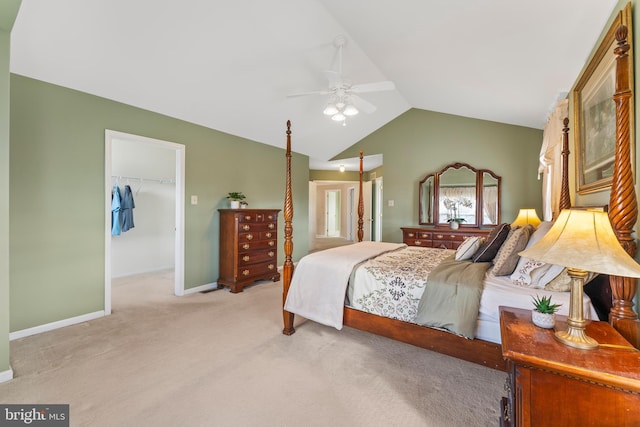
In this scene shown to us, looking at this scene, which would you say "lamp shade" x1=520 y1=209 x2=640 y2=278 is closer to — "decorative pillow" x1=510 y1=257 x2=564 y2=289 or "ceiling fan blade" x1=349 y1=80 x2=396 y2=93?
"decorative pillow" x1=510 y1=257 x2=564 y2=289

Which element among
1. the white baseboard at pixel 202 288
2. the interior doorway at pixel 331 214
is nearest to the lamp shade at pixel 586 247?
the white baseboard at pixel 202 288

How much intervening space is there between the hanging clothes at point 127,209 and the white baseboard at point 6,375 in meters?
2.89

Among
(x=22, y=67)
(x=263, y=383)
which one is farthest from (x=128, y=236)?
(x=263, y=383)

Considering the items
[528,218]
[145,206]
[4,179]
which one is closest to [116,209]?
[145,206]

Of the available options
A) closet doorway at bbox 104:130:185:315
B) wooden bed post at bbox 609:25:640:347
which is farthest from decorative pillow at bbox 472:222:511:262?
closet doorway at bbox 104:130:185:315

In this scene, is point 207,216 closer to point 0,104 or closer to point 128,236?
point 128,236

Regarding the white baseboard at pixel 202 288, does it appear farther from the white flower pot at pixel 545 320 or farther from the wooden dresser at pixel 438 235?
the white flower pot at pixel 545 320

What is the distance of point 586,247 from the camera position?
3.30 feet

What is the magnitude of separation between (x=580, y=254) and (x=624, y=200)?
38cm

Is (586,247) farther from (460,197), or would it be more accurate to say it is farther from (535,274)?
(460,197)

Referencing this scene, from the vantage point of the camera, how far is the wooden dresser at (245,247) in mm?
3930

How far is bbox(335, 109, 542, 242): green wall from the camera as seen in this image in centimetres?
436

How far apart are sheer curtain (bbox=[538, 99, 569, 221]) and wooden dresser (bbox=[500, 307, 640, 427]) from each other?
235 cm

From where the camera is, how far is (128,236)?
15.7 feet
